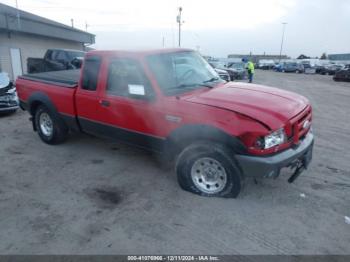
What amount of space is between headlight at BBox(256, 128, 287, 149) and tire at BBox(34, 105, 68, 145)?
3852 millimetres

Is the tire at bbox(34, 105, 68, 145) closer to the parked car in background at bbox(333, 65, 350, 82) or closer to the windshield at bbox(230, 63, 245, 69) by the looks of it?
the windshield at bbox(230, 63, 245, 69)

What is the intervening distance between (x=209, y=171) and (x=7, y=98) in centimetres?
730

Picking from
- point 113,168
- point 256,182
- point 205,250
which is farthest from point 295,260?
point 113,168

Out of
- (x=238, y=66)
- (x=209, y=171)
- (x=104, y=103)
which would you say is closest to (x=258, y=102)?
(x=209, y=171)

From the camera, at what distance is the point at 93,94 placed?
14.5ft

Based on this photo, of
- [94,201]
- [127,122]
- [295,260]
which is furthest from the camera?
[127,122]

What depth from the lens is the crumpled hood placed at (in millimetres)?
3174

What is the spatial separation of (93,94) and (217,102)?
211cm

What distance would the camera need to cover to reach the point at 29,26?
16.2m

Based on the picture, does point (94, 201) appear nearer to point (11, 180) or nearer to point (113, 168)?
point (113, 168)

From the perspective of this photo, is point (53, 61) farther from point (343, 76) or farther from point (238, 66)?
point (343, 76)

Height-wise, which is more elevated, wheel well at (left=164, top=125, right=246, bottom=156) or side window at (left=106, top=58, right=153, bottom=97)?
side window at (left=106, top=58, right=153, bottom=97)

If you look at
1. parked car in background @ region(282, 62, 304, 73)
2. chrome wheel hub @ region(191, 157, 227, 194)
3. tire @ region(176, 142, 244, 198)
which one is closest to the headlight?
tire @ region(176, 142, 244, 198)

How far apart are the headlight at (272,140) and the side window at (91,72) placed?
9.00 feet
